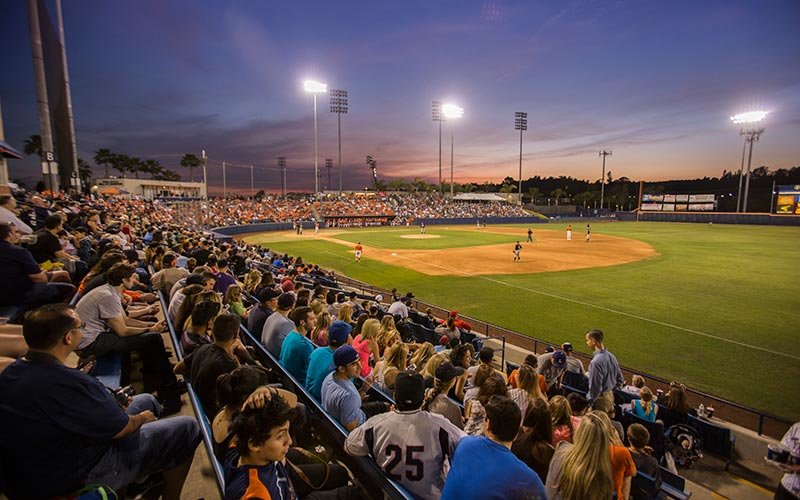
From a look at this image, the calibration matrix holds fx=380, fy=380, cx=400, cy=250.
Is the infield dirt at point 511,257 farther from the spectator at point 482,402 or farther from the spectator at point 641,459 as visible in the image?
the spectator at point 482,402

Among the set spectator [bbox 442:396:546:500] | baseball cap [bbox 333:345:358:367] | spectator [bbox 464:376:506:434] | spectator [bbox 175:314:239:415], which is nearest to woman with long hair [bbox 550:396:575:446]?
spectator [bbox 464:376:506:434]

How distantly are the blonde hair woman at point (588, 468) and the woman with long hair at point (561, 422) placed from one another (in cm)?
118

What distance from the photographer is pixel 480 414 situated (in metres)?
4.09

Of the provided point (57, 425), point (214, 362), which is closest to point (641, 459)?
point (214, 362)

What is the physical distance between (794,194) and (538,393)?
296ft

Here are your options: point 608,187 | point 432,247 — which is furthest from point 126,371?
point 608,187

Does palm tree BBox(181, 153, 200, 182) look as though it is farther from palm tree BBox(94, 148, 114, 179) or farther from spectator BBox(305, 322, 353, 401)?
spectator BBox(305, 322, 353, 401)

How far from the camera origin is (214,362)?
136 inches

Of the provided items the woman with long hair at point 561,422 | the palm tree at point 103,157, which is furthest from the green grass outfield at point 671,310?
the palm tree at point 103,157

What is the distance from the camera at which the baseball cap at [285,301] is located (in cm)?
648

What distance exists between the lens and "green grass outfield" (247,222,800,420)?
1092 cm

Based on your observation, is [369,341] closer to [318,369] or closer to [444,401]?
[318,369]

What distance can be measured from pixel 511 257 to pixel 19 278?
30.0m

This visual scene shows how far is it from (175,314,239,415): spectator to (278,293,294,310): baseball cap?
8.45 ft
